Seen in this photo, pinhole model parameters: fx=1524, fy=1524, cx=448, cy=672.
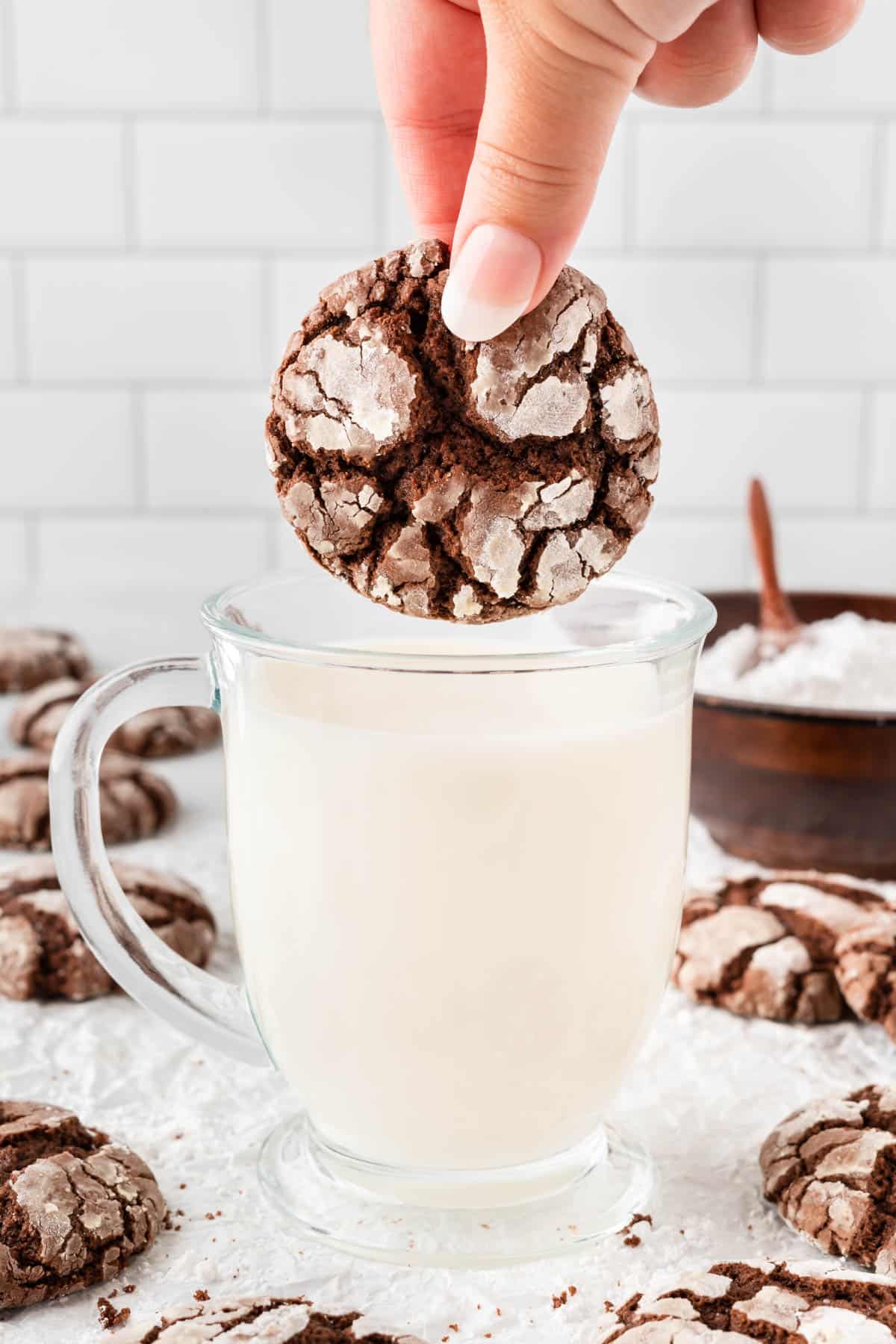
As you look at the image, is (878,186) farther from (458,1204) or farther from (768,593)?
(458,1204)

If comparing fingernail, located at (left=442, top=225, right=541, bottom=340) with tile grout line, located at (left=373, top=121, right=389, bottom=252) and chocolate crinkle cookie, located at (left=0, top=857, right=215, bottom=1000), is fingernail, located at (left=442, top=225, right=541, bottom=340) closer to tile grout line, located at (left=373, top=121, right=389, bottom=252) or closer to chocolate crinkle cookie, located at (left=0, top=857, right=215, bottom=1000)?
chocolate crinkle cookie, located at (left=0, top=857, right=215, bottom=1000)

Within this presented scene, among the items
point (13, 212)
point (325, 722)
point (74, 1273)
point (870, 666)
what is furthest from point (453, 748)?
point (13, 212)

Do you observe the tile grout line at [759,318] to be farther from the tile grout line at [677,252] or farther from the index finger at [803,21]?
the index finger at [803,21]

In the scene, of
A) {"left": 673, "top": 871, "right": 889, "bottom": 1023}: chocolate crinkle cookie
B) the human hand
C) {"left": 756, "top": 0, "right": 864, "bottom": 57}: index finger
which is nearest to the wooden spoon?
{"left": 673, "top": 871, "right": 889, "bottom": 1023}: chocolate crinkle cookie

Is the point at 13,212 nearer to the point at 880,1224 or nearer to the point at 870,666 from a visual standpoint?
the point at 870,666

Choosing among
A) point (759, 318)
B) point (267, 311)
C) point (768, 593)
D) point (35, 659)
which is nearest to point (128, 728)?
point (35, 659)
